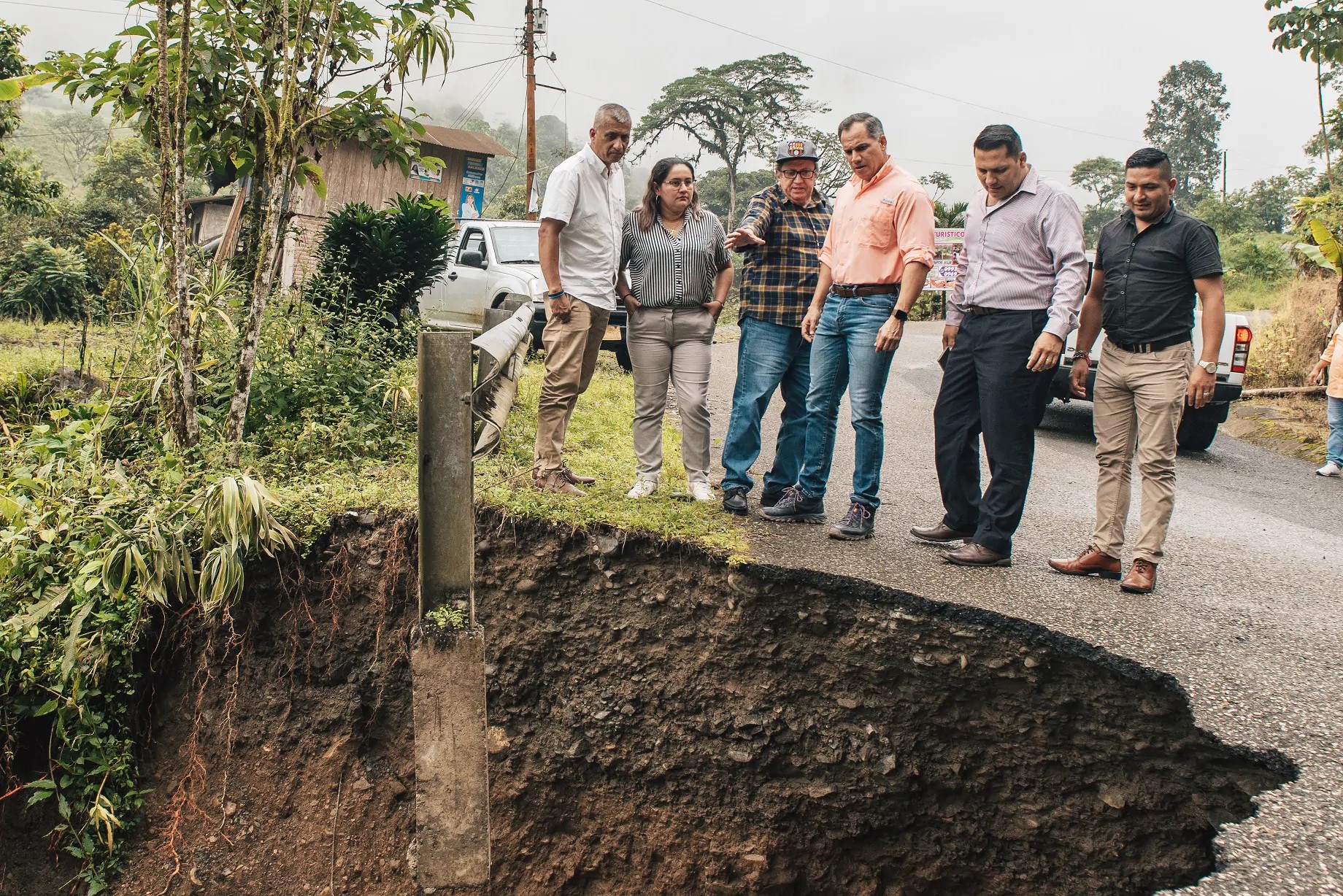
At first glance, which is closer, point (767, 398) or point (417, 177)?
point (767, 398)

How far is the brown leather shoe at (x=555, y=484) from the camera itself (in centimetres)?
→ 532

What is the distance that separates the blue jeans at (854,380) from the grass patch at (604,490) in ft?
2.20

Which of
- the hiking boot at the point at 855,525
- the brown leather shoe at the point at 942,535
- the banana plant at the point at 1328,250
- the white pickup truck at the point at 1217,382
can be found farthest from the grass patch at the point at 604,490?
the banana plant at the point at 1328,250

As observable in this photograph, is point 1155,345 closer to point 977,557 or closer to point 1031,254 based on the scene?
point 1031,254

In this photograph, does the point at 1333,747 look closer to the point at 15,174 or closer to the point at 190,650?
the point at 190,650

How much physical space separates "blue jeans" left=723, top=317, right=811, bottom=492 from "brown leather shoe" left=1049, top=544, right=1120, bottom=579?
1.47 metres

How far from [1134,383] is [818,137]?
117 feet

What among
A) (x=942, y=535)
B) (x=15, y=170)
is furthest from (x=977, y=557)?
(x=15, y=170)

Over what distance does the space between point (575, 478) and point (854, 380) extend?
1.70 metres

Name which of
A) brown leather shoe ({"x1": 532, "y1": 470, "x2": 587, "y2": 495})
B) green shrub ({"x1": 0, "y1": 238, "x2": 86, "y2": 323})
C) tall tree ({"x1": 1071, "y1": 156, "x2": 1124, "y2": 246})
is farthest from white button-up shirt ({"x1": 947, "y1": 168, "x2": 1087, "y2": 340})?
tall tree ({"x1": 1071, "y1": 156, "x2": 1124, "y2": 246})

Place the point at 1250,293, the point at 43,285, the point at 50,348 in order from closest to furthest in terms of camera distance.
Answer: the point at 50,348 → the point at 43,285 → the point at 1250,293

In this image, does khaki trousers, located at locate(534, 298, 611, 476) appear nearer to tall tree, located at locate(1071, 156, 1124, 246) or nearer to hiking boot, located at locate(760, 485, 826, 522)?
hiking boot, located at locate(760, 485, 826, 522)

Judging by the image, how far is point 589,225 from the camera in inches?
203

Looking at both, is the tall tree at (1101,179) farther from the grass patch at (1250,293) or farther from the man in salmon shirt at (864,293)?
the man in salmon shirt at (864,293)
